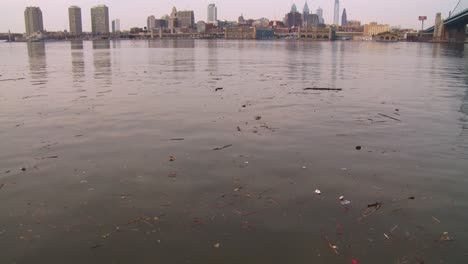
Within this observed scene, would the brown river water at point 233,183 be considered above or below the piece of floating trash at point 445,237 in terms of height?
above

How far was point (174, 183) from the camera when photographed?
29.5 feet

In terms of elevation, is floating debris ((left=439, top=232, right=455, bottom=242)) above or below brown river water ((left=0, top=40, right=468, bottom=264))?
below

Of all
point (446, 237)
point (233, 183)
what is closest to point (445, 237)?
point (446, 237)

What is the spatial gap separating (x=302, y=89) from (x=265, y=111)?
7449mm

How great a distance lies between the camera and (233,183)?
8.93 metres

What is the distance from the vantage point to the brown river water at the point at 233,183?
645 cm

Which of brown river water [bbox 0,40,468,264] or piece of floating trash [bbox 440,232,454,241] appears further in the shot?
piece of floating trash [bbox 440,232,454,241]

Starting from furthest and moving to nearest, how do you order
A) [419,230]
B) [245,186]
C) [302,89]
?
[302,89] → [245,186] → [419,230]

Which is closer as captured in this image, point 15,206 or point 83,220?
point 83,220

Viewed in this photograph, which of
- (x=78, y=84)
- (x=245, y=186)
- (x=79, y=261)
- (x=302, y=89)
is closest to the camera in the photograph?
(x=79, y=261)

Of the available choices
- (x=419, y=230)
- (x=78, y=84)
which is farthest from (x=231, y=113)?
(x=78, y=84)

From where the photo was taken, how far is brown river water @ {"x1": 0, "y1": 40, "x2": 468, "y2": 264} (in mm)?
6445

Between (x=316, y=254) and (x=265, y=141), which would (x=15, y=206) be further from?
(x=265, y=141)

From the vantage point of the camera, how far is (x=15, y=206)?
7.86 meters
